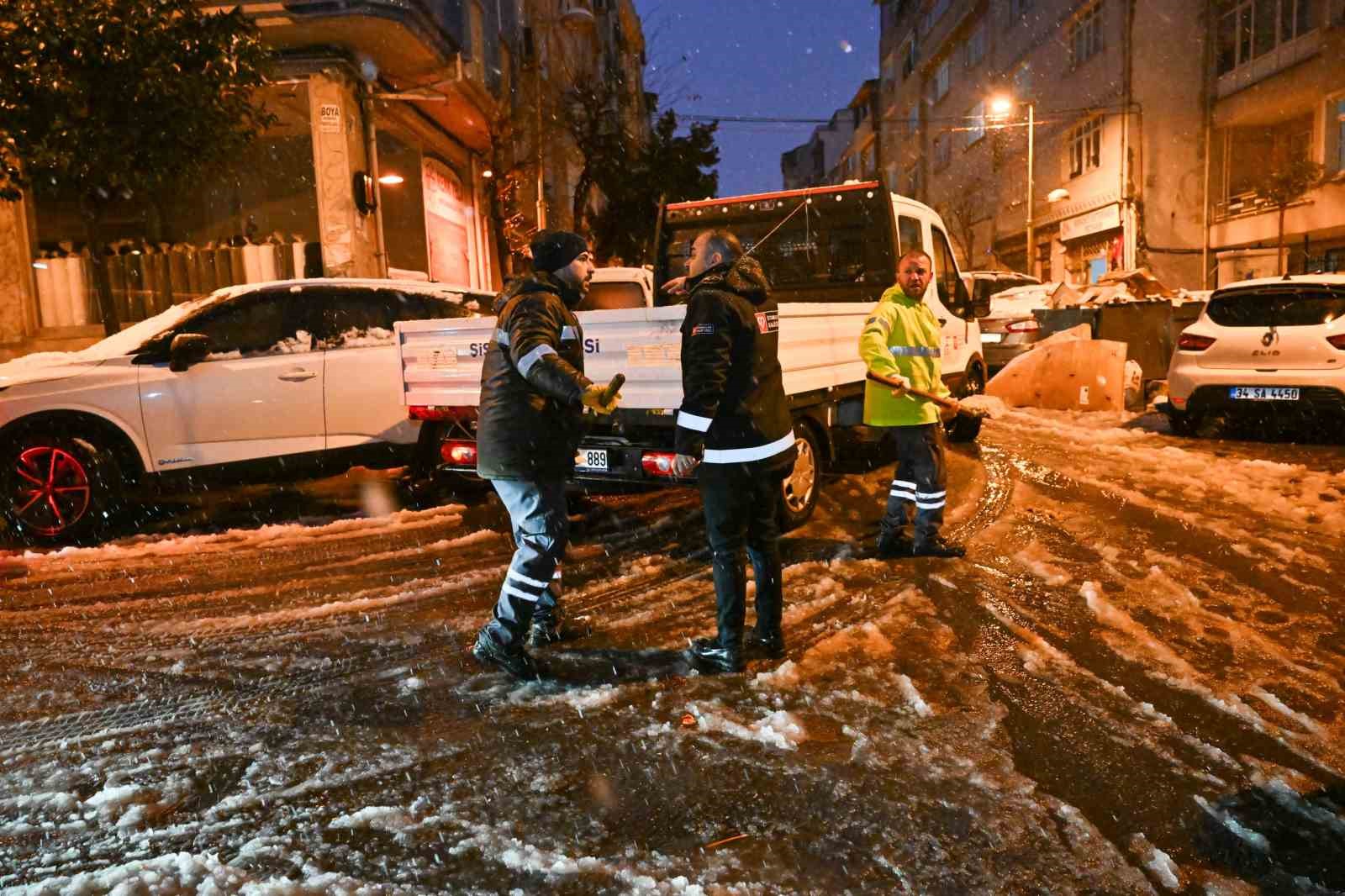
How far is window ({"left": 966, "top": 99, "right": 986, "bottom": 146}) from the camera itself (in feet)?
124

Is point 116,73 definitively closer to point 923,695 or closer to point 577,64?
point 923,695

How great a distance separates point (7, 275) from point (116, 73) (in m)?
6.09

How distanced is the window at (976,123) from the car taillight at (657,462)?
35537 millimetres

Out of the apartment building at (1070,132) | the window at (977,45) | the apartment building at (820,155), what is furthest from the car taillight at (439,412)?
the apartment building at (820,155)

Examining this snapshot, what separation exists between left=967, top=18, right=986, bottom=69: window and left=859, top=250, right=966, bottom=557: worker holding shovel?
3736cm

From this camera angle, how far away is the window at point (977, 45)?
125ft

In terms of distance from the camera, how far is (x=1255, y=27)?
2416 centimetres

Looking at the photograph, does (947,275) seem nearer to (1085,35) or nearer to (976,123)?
(1085,35)

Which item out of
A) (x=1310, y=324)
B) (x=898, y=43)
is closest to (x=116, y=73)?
(x=1310, y=324)

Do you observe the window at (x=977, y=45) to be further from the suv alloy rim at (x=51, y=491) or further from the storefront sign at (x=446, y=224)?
the suv alloy rim at (x=51, y=491)

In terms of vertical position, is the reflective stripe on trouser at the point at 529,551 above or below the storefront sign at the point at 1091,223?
below

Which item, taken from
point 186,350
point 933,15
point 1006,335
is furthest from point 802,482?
point 933,15

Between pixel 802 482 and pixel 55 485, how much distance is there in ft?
18.1

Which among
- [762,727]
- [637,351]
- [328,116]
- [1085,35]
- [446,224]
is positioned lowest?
[762,727]
